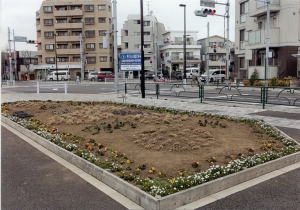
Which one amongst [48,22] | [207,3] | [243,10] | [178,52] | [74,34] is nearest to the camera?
[207,3]

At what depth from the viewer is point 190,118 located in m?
10.1

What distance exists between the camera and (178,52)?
63000 mm

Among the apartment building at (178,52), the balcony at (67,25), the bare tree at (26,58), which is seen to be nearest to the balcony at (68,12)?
the balcony at (67,25)

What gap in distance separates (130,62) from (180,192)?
→ 549 inches

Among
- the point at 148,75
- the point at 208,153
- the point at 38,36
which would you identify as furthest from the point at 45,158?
the point at 38,36

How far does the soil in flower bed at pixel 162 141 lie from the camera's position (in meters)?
5.50

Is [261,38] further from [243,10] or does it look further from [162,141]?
[162,141]

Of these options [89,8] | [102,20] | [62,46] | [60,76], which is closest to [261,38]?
[60,76]

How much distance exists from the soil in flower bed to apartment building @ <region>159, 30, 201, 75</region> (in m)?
51.4

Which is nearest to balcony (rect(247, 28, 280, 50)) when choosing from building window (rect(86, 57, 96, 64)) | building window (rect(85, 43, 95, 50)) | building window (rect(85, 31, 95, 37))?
building window (rect(86, 57, 96, 64))

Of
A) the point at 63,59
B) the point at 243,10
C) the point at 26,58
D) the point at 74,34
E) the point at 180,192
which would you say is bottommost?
the point at 180,192

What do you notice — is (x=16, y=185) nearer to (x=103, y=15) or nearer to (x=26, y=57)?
(x=103, y=15)

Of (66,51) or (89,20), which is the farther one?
(66,51)

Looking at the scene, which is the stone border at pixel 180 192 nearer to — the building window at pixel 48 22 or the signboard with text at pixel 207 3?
the signboard with text at pixel 207 3
